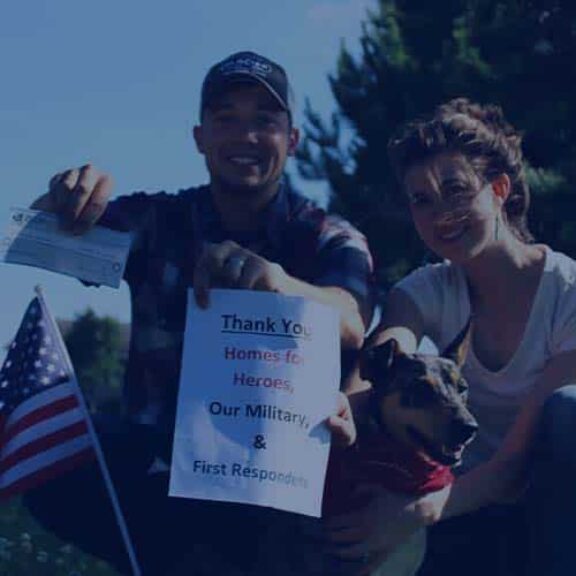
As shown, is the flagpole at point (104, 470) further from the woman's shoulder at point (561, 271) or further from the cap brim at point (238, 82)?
the woman's shoulder at point (561, 271)

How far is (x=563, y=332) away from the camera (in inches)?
178

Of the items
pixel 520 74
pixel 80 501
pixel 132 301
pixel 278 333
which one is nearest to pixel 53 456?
pixel 80 501

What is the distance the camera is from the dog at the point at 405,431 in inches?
163

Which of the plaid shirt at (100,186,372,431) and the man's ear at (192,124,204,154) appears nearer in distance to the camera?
the plaid shirt at (100,186,372,431)

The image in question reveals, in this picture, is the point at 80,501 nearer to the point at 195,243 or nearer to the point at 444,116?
the point at 195,243

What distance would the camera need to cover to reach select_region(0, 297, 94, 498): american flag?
4.39 m

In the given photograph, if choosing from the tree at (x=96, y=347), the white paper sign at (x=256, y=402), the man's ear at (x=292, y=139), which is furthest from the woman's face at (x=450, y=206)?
the tree at (x=96, y=347)

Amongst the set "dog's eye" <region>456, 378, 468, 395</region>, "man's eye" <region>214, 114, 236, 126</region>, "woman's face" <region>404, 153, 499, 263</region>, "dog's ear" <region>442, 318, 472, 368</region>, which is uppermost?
"man's eye" <region>214, 114, 236, 126</region>

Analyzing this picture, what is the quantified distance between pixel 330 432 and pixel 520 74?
13069 millimetres

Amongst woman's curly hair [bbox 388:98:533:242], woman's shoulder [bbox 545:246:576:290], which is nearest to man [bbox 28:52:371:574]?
woman's curly hair [bbox 388:98:533:242]

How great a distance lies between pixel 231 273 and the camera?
13.2 ft

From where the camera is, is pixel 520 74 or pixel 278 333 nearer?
pixel 278 333

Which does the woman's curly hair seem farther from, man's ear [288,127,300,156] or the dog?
the dog

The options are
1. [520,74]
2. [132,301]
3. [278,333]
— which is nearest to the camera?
[278,333]
